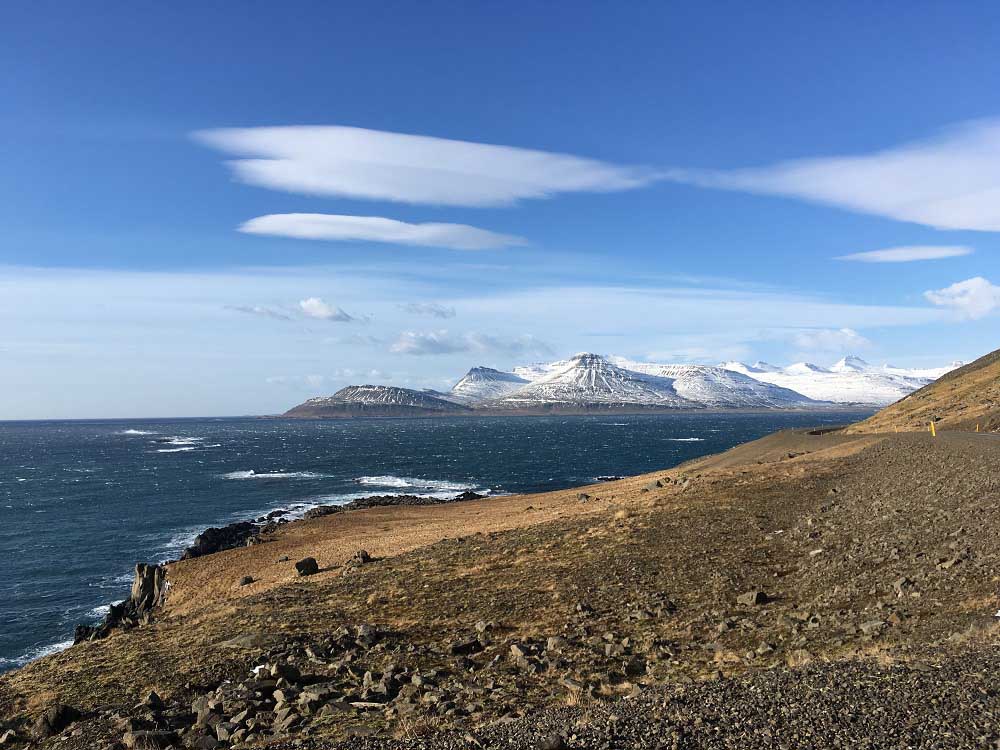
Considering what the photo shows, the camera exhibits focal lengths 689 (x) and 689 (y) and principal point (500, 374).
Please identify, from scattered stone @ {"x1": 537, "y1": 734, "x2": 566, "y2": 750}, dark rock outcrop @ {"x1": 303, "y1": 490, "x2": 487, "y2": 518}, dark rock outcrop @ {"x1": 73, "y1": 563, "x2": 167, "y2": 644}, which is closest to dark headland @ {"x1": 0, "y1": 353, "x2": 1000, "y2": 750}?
scattered stone @ {"x1": 537, "y1": 734, "x2": 566, "y2": 750}

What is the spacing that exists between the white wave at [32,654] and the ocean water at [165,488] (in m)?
0.10

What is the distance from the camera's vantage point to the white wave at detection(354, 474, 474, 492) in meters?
89.6

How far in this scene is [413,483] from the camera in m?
95.5

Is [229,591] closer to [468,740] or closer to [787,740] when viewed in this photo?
[468,740]

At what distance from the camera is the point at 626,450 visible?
5679 inches

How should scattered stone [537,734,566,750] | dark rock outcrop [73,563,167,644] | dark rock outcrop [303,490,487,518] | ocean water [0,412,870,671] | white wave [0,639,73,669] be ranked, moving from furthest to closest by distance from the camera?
dark rock outcrop [303,490,487,518], ocean water [0,412,870,671], dark rock outcrop [73,563,167,644], white wave [0,639,73,669], scattered stone [537,734,566,750]

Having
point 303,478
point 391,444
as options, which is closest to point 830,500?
point 303,478

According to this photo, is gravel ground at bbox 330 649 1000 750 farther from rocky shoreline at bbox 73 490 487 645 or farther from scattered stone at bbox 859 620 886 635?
rocky shoreline at bbox 73 490 487 645

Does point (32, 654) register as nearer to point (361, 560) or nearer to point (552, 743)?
point (361, 560)

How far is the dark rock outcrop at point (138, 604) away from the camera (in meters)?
34.1

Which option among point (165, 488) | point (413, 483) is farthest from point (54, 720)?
point (165, 488)

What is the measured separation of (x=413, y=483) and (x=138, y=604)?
195 feet

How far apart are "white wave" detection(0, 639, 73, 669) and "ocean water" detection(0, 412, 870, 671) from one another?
0.10m

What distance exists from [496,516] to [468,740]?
132 ft
